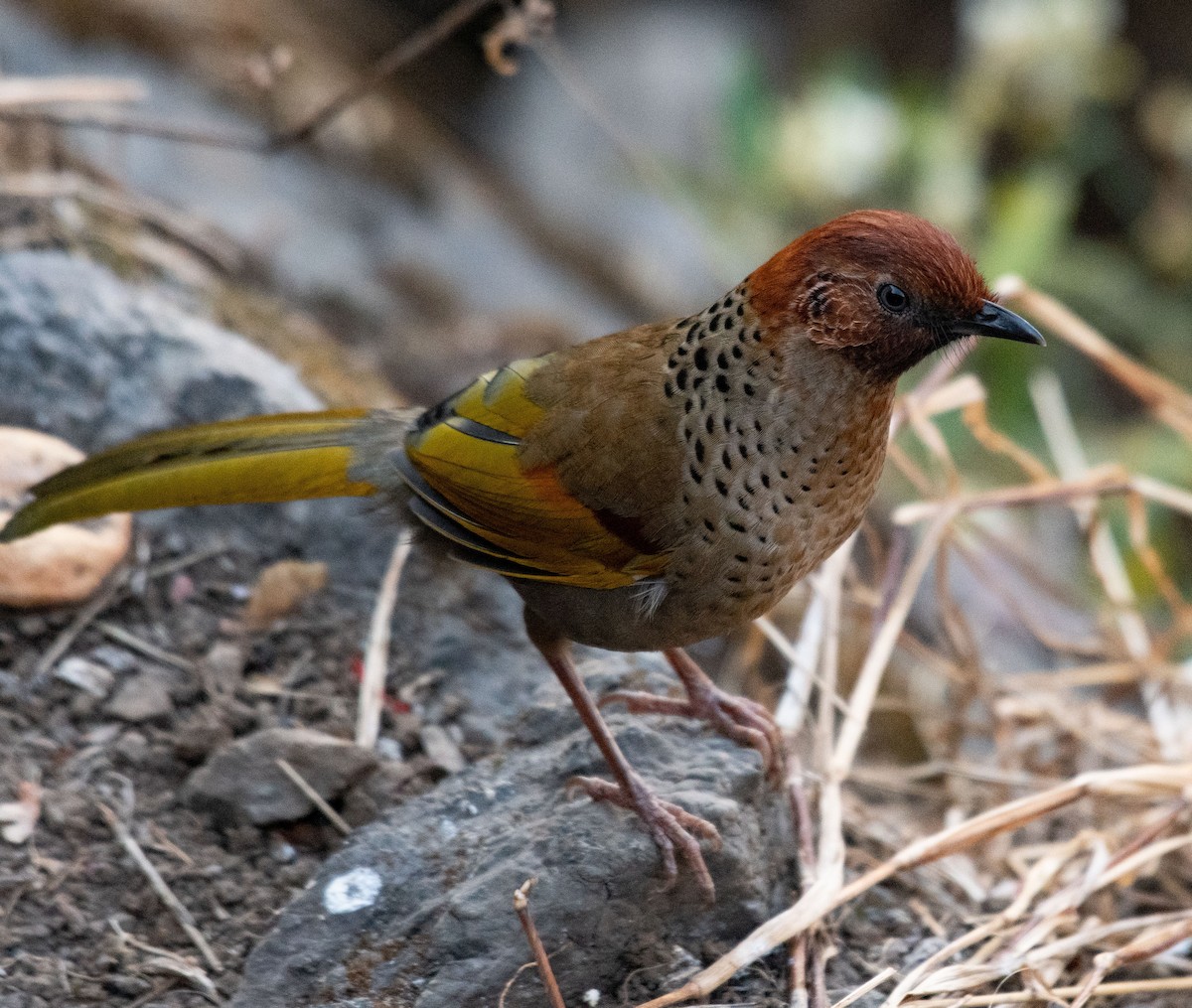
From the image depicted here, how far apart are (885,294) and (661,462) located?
22.6 inches

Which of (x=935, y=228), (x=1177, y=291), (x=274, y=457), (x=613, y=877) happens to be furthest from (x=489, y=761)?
(x=1177, y=291)

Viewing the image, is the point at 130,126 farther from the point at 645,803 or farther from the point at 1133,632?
the point at 1133,632

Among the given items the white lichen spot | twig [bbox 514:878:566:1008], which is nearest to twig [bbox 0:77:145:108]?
the white lichen spot

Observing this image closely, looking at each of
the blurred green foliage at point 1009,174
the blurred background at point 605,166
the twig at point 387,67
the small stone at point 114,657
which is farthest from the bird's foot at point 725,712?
the blurred green foliage at point 1009,174

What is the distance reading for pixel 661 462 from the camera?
293cm

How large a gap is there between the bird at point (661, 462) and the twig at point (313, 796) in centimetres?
61

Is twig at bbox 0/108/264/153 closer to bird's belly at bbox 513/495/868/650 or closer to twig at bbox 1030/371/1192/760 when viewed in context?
bird's belly at bbox 513/495/868/650

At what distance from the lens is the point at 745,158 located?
8234 millimetres

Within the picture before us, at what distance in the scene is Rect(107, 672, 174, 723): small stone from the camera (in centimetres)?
339

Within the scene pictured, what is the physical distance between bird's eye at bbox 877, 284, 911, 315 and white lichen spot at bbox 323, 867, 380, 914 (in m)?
1.56

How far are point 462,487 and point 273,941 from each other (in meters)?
1.05

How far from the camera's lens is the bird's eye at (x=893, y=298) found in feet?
8.98

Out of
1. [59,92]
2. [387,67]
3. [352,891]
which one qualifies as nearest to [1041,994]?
[352,891]

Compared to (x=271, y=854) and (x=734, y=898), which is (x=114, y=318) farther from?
(x=734, y=898)
